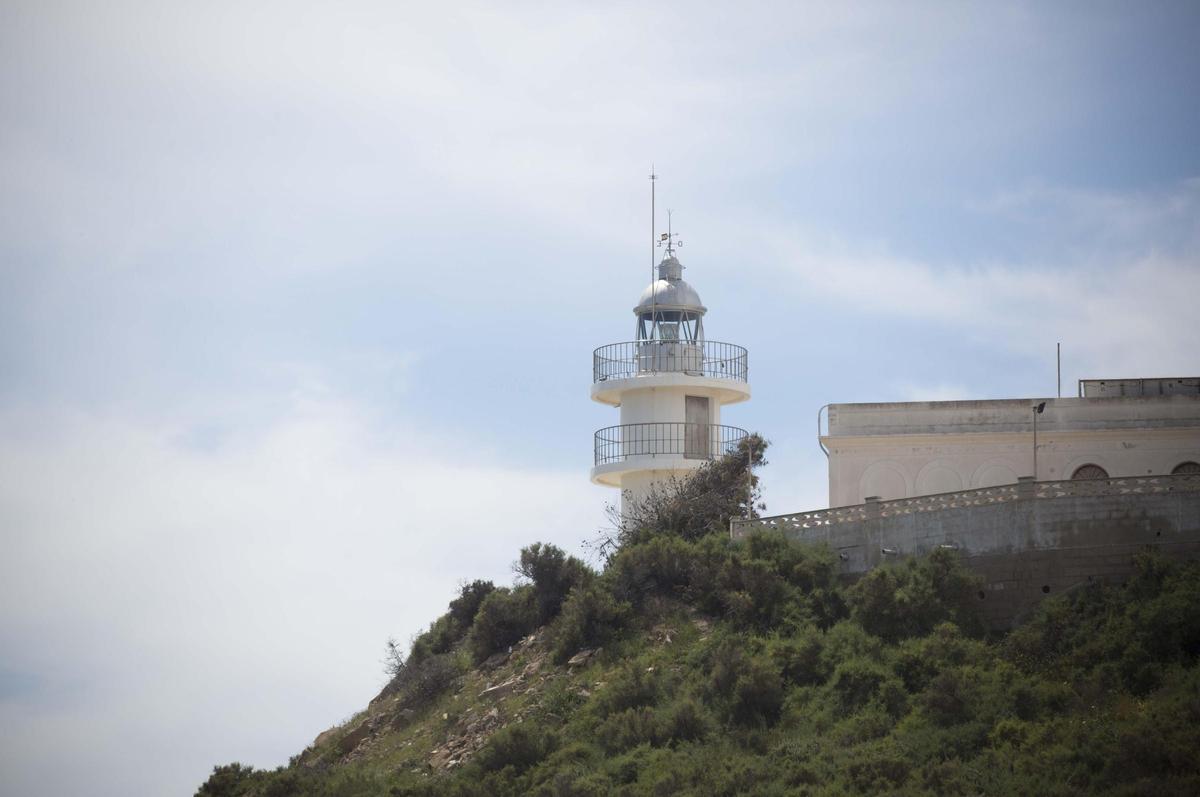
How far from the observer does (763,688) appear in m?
31.8

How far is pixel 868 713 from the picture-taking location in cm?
3081

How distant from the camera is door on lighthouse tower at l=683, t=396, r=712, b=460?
4094cm

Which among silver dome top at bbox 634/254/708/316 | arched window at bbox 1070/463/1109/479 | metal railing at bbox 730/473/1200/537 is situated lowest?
metal railing at bbox 730/473/1200/537

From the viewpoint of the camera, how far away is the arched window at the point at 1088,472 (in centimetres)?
3653

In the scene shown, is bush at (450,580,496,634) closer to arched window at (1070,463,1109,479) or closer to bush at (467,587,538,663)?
bush at (467,587,538,663)

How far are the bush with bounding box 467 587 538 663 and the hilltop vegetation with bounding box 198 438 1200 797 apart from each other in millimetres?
45

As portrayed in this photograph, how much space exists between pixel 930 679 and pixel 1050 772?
3.48 m

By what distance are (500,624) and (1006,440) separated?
10.7 m

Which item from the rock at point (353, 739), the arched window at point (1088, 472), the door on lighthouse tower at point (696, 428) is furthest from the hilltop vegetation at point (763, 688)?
the arched window at point (1088, 472)

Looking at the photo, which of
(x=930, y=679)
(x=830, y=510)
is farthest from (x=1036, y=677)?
(x=830, y=510)

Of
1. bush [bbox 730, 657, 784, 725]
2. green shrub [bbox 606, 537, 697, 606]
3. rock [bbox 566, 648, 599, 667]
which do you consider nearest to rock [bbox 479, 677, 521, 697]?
rock [bbox 566, 648, 599, 667]

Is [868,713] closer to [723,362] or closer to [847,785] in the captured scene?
[847,785]

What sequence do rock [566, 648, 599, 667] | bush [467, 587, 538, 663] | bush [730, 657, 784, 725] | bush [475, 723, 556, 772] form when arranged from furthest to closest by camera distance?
bush [467, 587, 538, 663]
rock [566, 648, 599, 667]
bush [475, 723, 556, 772]
bush [730, 657, 784, 725]

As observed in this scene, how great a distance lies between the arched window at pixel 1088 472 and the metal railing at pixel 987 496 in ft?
10.1
